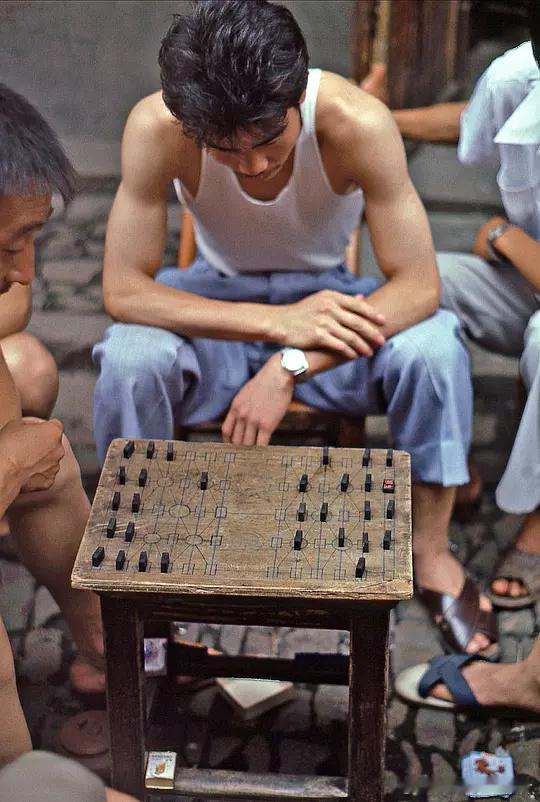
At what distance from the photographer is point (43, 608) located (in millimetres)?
2842

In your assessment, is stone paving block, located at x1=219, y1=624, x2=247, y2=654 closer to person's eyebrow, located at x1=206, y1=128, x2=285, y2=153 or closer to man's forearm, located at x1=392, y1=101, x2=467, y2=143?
person's eyebrow, located at x1=206, y1=128, x2=285, y2=153

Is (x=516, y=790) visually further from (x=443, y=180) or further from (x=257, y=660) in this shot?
(x=443, y=180)

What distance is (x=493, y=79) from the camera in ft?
9.18

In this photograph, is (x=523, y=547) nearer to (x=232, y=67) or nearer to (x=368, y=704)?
(x=368, y=704)

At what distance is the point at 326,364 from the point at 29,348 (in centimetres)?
66

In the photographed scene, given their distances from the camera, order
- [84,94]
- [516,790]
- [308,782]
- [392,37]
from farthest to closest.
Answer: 1. [392,37]
2. [84,94]
3. [516,790]
4. [308,782]

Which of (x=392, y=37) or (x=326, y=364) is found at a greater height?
(x=392, y=37)

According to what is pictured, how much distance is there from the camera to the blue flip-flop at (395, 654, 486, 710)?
8.61 ft

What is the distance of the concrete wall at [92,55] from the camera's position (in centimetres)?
265

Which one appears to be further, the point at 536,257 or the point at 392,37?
the point at 392,37

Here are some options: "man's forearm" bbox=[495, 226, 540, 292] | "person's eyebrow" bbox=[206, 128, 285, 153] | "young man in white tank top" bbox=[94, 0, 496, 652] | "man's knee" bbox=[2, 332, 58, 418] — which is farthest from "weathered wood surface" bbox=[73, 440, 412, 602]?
"man's forearm" bbox=[495, 226, 540, 292]

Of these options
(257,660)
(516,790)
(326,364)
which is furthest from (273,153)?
(516,790)

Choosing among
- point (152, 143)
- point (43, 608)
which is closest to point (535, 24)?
point (152, 143)

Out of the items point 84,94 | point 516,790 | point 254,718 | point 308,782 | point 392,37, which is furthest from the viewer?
point 392,37
